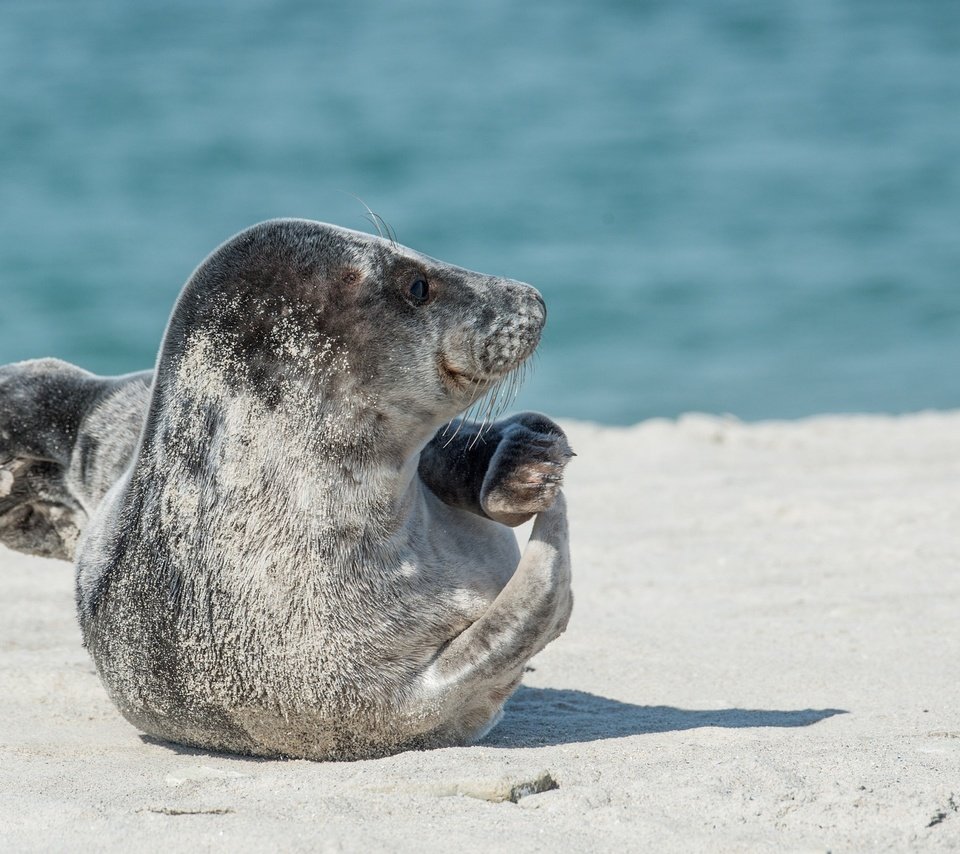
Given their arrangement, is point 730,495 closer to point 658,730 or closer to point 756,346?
point 658,730

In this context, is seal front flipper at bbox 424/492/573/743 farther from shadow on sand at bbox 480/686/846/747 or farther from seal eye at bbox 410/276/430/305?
seal eye at bbox 410/276/430/305

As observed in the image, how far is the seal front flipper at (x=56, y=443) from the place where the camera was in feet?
16.9

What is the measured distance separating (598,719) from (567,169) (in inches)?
806

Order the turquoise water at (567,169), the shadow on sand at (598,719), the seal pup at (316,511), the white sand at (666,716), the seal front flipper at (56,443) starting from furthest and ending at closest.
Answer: the turquoise water at (567,169) < the seal front flipper at (56,443) < the shadow on sand at (598,719) < the seal pup at (316,511) < the white sand at (666,716)

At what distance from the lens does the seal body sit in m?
3.90

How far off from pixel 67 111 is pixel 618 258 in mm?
12052

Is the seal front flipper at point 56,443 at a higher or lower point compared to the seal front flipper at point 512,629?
higher

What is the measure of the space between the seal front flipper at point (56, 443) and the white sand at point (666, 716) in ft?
1.63

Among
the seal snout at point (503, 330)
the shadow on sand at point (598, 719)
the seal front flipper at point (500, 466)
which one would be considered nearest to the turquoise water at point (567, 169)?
the shadow on sand at point (598, 719)

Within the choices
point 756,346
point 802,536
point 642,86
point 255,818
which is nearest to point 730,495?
point 802,536

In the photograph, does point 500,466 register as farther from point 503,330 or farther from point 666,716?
point 666,716

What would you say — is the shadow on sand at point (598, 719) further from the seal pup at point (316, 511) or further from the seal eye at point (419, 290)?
the seal eye at point (419, 290)

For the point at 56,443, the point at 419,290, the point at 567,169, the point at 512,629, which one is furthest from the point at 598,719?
the point at 567,169

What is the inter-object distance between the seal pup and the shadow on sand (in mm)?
368
